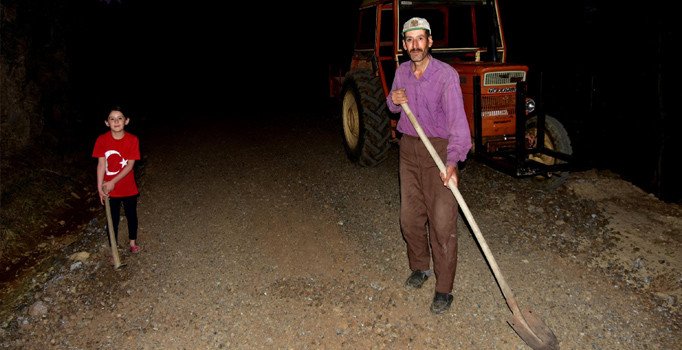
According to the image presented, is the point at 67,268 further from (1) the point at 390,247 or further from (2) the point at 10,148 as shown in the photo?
(2) the point at 10,148

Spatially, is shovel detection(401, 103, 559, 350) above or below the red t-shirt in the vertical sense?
below

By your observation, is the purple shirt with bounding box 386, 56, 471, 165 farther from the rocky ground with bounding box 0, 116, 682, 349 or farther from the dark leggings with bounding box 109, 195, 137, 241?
the dark leggings with bounding box 109, 195, 137, 241

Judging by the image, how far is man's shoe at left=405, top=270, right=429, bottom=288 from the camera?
3570 millimetres

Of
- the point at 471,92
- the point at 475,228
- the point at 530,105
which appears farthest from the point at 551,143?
the point at 475,228

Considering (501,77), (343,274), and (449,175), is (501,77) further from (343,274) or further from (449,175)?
(343,274)

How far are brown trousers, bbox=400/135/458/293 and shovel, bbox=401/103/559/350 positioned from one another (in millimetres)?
165

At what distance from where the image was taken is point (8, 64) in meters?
6.73

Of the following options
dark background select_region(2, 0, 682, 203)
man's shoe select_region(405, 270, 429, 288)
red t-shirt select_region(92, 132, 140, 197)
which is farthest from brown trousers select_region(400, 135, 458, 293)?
red t-shirt select_region(92, 132, 140, 197)

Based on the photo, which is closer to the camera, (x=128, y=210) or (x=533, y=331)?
(x=533, y=331)

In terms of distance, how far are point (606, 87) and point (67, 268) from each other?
5.86 meters

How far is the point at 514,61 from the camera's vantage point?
7574 millimetres

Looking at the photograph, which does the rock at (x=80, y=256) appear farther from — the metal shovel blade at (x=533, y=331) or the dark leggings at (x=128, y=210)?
the metal shovel blade at (x=533, y=331)

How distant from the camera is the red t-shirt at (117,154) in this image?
3.88 metres

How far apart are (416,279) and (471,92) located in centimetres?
257
